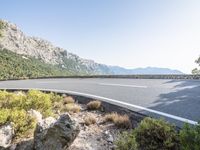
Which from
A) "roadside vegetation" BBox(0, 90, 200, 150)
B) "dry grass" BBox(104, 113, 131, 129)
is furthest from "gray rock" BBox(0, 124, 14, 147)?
"dry grass" BBox(104, 113, 131, 129)

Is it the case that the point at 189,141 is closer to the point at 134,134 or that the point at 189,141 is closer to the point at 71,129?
the point at 134,134

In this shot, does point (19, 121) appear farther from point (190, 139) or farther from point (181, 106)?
A: point (181, 106)

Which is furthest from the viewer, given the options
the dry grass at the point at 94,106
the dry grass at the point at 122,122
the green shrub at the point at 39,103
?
the dry grass at the point at 94,106

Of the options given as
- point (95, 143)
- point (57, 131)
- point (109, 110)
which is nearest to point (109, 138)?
point (95, 143)

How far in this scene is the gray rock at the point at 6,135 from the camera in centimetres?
578

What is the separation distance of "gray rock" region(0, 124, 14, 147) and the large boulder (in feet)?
2.39

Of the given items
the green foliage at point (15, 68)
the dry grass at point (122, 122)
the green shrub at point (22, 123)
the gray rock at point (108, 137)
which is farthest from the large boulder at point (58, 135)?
the green foliage at point (15, 68)

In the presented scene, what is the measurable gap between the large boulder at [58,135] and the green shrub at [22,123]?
34.6 inches

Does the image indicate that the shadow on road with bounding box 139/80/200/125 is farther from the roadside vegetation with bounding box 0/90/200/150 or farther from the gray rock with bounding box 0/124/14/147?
the gray rock with bounding box 0/124/14/147

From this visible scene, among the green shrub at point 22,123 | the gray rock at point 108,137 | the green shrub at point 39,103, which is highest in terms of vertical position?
the green shrub at point 39,103

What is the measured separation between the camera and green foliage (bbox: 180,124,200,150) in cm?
443

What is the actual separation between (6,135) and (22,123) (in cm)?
50

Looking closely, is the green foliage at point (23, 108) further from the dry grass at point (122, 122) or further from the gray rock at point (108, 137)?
the dry grass at point (122, 122)

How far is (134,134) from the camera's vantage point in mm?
5625
